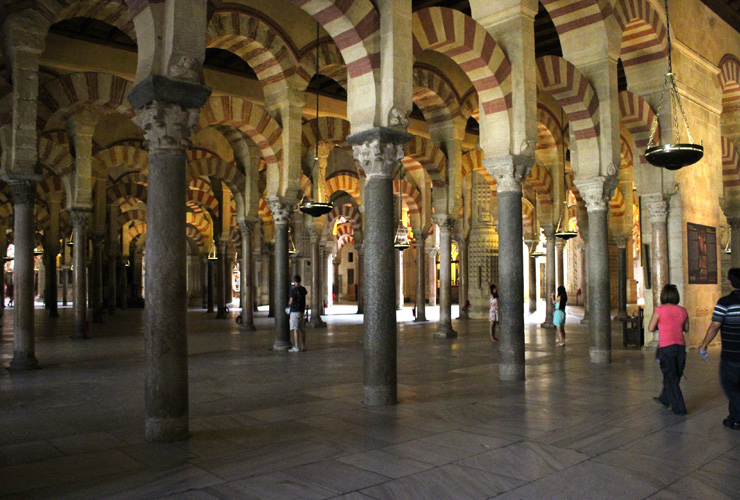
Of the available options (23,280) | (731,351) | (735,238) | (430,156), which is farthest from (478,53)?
(735,238)

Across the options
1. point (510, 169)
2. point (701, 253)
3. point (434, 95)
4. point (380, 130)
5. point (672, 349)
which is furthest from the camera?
point (434, 95)

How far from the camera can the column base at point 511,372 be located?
19.0 ft

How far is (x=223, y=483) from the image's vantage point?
2.86 metres

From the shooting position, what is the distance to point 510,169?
5918 mm

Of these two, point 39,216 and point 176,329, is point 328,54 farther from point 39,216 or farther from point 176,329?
point 39,216

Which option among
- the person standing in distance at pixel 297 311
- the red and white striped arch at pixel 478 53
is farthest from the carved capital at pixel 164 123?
the person standing in distance at pixel 297 311

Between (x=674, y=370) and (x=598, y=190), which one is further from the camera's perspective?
(x=598, y=190)

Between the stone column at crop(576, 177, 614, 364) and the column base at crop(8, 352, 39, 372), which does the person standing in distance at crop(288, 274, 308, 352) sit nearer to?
the column base at crop(8, 352, 39, 372)

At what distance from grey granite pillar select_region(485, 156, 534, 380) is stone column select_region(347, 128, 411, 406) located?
152 centimetres

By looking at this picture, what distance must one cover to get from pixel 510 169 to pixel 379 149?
1726 mm

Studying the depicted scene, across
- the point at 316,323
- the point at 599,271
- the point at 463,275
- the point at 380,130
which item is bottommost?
the point at 316,323

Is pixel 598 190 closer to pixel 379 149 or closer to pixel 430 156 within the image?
pixel 379 149

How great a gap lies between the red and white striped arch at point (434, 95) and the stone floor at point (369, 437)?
16.8 ft

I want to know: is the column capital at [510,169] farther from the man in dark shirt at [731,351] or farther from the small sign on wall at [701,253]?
the small sign on wall at [701,253]
